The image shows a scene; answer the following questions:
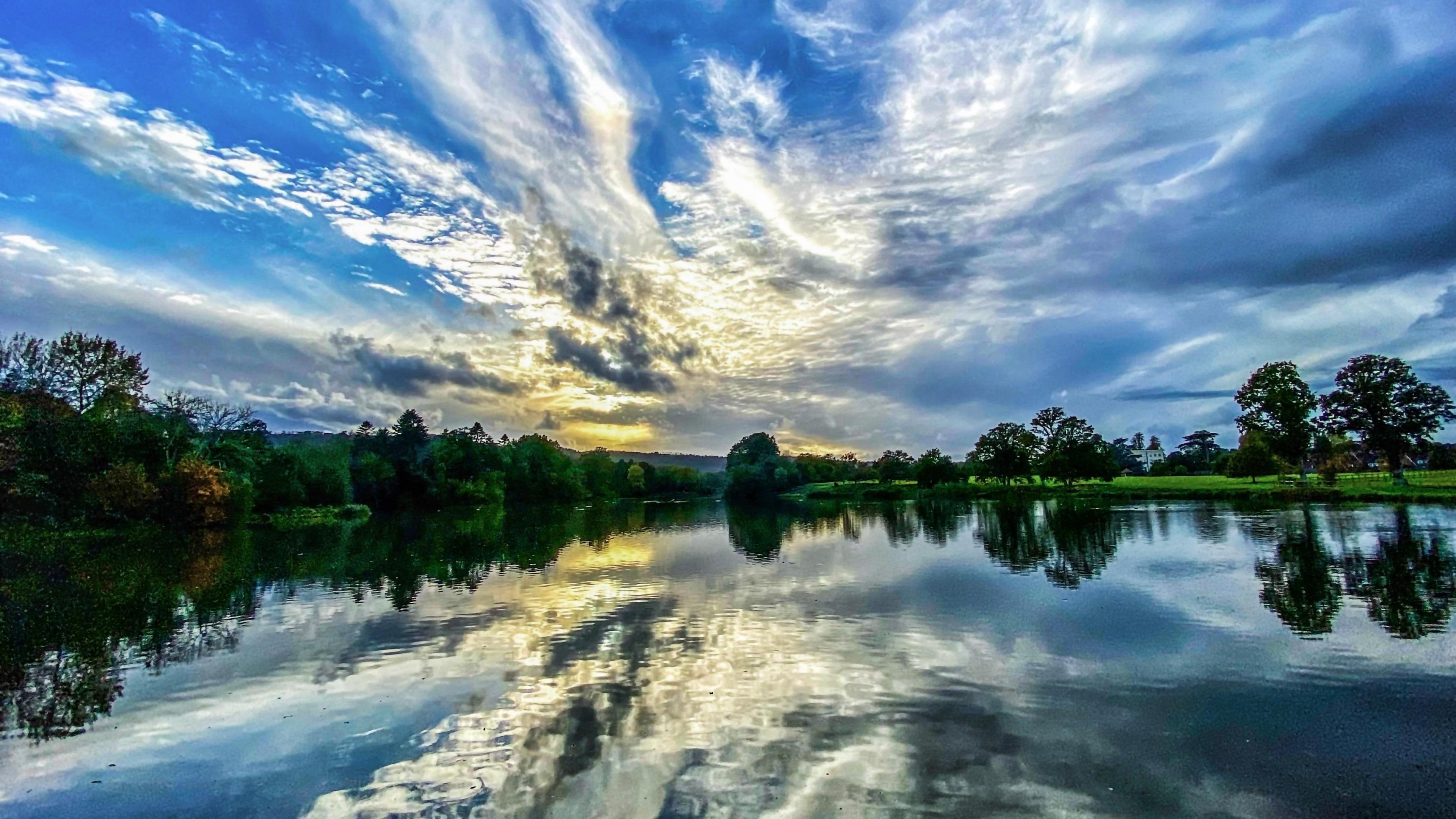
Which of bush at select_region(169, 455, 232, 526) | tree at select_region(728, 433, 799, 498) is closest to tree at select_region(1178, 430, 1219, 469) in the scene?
tree at select_region(728, 433, 799, 498)

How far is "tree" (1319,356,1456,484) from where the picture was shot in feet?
190

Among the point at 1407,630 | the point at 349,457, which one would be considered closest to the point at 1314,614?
the point at 1407,630

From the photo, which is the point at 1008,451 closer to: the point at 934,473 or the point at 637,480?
the point at 934,473

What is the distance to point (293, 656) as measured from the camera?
1515cm

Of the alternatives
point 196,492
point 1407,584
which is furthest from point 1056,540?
point 196,492

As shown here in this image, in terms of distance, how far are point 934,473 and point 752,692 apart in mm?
107289

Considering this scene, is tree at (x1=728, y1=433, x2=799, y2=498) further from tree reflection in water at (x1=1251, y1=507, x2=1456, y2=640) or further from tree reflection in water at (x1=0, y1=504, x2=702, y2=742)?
tree reflection in water at (x1=1251, y1=507, x2=1456, y2=640)

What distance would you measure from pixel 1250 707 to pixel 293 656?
19.7m

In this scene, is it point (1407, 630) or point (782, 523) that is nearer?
point (1407, 630)

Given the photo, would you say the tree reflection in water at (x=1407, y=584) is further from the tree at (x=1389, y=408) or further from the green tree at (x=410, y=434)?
the green tree at (x=410, y=434)

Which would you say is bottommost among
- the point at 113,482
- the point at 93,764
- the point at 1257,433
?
the point at 93,764

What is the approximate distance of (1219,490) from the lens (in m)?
63.1

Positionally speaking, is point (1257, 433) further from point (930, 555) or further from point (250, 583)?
point (250, 583)

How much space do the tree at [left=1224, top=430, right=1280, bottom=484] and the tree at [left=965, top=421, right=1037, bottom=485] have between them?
30328mm
